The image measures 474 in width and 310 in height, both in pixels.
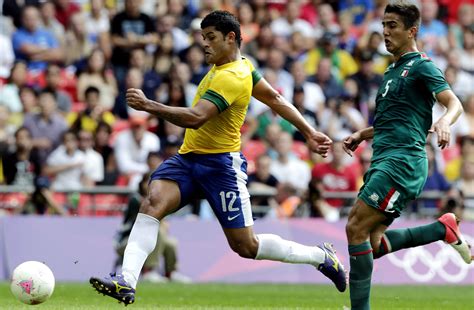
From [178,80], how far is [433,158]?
4.86 m

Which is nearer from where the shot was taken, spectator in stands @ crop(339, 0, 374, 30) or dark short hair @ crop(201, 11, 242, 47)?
dark short hair @ crop(201, 11, 242, 47)

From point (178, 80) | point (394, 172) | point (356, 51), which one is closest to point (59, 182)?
point (178, 80)

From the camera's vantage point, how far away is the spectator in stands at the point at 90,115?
19.7 m

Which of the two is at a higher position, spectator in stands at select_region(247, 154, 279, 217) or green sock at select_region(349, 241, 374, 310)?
green sock at select_region(349, 241, 374, 310)

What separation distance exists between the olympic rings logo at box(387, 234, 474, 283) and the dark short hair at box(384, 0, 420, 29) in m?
8.79

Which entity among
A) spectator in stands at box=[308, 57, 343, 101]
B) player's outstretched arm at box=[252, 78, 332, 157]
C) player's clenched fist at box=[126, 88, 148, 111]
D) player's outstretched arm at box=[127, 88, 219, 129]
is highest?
player's clenched fist at box=[126, 88, 148, 111]

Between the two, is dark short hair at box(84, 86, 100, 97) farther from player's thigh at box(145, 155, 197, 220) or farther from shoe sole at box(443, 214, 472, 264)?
shoe sole at box(443, 214, 472, 264)

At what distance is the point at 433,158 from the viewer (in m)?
20.3

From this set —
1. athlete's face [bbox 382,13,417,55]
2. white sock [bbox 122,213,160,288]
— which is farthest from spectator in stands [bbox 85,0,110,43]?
athlete's face [bbox 382,13,417,55]

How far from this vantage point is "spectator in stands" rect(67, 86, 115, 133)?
19734mm

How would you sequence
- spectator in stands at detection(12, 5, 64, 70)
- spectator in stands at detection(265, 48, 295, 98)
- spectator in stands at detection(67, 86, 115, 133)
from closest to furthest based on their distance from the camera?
spectator in stands at detection(67, 86, 115, 133) < spectator in stands at detection(12, 5, 64, 70) < spectator in stands at detection(265, 48, 295, 98)

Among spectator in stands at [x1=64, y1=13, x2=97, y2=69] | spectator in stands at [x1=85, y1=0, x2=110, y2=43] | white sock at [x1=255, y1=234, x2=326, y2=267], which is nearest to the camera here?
white sock at [x1=255, y1=234, x2=326, y2=267]

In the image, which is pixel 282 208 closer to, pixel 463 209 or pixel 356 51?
pixel 463 209

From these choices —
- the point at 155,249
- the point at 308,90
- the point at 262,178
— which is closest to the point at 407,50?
the point at 155,249
